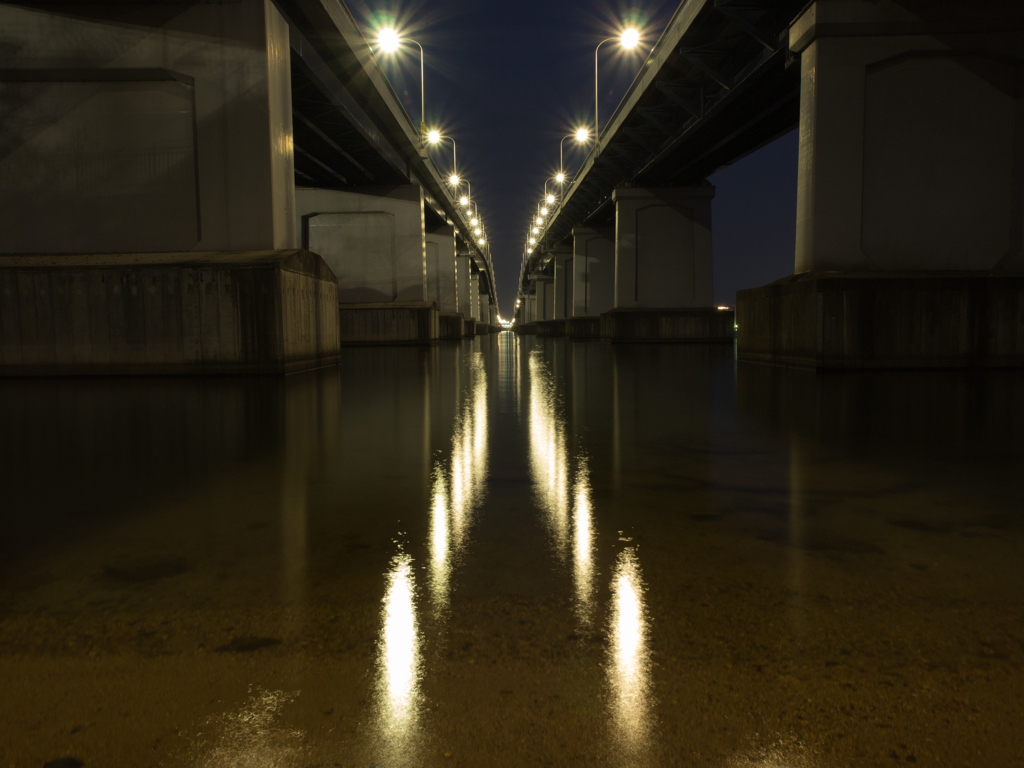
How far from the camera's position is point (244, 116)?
44.5 feet

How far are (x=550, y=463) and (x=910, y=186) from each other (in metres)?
12.7

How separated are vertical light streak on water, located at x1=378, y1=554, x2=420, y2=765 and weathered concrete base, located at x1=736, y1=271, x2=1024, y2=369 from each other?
1262 cm

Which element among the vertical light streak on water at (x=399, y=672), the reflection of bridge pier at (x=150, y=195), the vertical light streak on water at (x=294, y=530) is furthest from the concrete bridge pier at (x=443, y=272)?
A: the vertical light streak on water at (x=399, y=672)

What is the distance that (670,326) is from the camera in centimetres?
3462

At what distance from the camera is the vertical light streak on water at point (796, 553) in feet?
7.91

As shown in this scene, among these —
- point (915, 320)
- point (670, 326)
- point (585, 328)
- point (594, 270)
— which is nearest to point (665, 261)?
point (670, 326)

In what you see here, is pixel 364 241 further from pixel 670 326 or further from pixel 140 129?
pixel 140 129

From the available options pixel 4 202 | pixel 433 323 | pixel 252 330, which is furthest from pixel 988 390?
pixel 433 323

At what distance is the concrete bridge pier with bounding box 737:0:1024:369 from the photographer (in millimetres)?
13344

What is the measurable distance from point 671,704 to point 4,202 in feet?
54.5

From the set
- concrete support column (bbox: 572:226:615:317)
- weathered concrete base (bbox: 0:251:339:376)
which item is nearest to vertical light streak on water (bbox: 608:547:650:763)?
weathered concrete base (bbox: 0:251:339:376)

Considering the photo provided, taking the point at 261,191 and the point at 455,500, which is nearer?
the point at 455,500

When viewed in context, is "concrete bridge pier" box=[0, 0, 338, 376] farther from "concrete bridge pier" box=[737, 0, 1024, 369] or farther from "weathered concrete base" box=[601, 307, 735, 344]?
"weathered concrete base" box=[601, 307, 735, 344]

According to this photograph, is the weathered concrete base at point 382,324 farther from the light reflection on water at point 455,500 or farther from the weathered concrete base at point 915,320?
the light reflection on water at point 455,500
